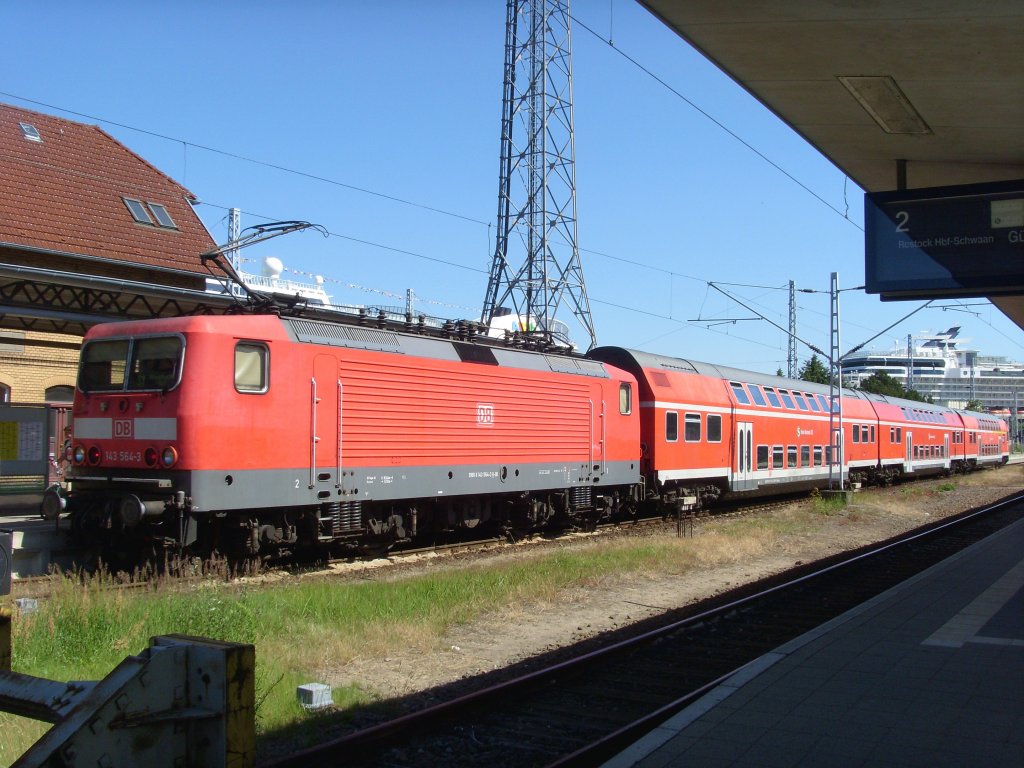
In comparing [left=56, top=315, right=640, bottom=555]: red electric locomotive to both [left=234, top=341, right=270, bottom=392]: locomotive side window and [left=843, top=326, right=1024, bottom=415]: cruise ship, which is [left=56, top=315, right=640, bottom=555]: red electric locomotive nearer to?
[left=234, top=341, right=270, bottom=392]: locomotive side window

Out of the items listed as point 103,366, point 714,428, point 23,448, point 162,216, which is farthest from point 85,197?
point 714,428

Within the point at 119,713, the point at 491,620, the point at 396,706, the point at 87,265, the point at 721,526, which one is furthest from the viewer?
the point at 87,265

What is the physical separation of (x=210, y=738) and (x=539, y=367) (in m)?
13.9

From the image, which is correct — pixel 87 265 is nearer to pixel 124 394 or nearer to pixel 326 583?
pixel 124 394

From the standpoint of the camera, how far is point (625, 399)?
64.1 ft

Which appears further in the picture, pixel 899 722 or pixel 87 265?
pixel 87 265

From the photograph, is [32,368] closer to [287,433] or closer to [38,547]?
[38,547]

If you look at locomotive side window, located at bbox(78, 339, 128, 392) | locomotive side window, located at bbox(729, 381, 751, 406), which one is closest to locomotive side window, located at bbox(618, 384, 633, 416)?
locomotive side window, located at bbox(729, 381, 751, 406)

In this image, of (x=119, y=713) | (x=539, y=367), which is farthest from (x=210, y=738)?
(x=539, y=367)

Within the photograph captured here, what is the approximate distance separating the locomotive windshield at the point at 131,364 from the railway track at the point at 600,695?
20.5 ft

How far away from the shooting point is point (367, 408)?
1329 cm

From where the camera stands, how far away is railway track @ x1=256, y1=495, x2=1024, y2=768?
5953 mm

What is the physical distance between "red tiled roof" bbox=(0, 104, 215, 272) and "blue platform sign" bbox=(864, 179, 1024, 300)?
1848 cm

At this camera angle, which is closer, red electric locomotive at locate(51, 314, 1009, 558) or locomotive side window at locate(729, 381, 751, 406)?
red electric locomotive at locate(51, 314, 1009, 558)
